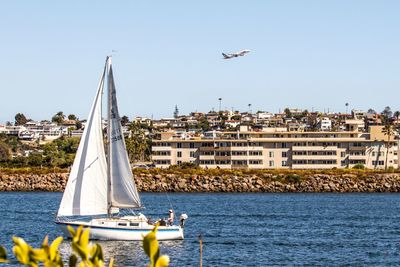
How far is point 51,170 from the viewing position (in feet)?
479

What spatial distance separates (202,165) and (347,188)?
113 ft

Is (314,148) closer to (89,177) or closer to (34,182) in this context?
(34,182)

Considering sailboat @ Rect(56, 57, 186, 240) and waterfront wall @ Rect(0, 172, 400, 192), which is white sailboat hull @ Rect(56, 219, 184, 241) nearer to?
sailboat @ Rect(56, 57, 186, 240)

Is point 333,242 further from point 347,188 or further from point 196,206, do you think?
point 347,188

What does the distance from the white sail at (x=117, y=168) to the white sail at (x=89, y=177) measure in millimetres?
600

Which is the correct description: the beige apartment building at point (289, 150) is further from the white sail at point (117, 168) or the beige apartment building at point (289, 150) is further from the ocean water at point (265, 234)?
the white sail at point (117, 168)

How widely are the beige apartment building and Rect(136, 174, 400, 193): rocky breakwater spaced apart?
774 inches

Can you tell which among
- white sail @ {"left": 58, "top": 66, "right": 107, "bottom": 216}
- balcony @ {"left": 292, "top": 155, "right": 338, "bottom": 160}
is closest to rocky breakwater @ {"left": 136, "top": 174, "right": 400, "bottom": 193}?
balcony @ {"left": 292, "top": 155, "right": 338, "bottom": 160}

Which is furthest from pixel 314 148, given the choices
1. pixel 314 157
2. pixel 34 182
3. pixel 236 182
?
pixel 34 182

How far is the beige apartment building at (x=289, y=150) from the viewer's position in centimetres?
16325

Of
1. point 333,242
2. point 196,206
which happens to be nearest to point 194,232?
point 333,242

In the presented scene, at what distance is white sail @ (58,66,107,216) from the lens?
54188mm

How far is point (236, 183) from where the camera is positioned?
141625 mm

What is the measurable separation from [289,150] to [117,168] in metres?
112
